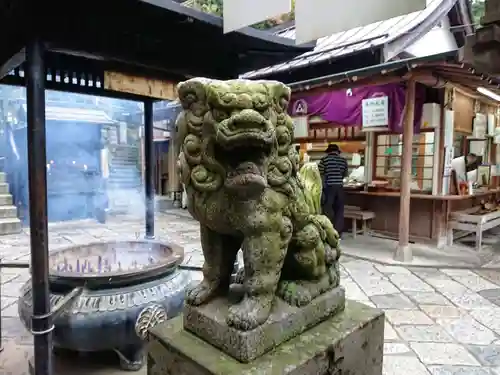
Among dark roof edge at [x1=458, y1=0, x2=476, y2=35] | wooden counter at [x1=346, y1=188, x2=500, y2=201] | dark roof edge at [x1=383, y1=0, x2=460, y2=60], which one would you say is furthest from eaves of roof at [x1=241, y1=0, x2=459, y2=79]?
wooden counter at [x1=346, y1=188, x2=500, y2=201]

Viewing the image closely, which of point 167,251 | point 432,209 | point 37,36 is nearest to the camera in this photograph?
point 37,36

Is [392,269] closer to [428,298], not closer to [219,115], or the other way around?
[428,298]

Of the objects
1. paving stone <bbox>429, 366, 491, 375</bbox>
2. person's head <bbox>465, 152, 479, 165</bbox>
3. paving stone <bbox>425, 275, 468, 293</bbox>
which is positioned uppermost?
person's head <bbox>465, 152, 479, 165</bbox>

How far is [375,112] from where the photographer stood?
7.21 m

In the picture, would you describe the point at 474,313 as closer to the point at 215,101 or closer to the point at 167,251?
the point at 167,251

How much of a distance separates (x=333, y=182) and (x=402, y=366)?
460cm

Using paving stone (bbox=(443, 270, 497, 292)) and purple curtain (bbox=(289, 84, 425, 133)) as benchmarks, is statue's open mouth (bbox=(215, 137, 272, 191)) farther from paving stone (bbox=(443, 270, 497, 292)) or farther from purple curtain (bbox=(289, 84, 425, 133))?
purple curtain (bbox=(289, 84, 425, 133))

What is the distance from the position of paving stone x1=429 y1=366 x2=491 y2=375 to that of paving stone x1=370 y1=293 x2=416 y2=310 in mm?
1206

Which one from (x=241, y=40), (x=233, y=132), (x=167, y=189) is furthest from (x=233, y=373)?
(x=167, y=189)

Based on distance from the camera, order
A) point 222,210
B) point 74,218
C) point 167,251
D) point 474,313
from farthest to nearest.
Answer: point 74,218, point 474,313, point 167,251, point 222,210

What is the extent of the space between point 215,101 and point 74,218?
975cm

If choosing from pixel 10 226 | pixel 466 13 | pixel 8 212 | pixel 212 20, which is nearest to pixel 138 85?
pixel 212 20

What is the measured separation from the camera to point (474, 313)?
406cm

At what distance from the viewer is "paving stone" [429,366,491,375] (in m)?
2.91
